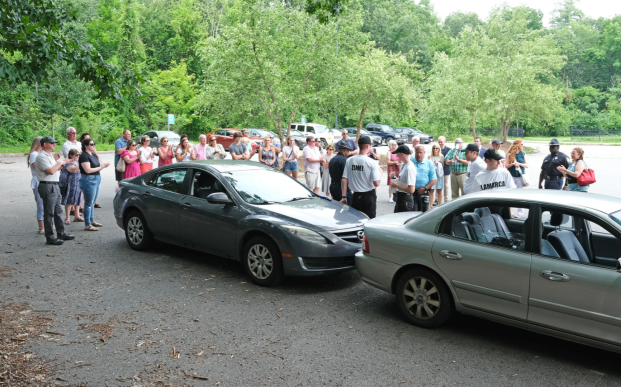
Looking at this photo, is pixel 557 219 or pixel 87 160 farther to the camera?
pixel 87 160

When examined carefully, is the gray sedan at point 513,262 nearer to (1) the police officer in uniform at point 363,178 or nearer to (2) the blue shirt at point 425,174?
(1) the police officer in uniform at point 363,178

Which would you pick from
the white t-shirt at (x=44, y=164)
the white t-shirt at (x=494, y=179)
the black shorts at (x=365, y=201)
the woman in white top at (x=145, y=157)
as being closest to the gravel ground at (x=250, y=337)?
the black shorts at (x=365, y=201)

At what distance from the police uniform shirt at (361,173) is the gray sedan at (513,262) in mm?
2478

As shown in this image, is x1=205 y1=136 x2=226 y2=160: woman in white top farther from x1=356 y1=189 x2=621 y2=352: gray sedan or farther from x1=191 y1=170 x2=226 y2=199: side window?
x1=356 y1=189 x2=621 y2=352: gray sedan

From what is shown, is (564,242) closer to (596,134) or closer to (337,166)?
(337,166)

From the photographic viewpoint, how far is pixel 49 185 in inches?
336

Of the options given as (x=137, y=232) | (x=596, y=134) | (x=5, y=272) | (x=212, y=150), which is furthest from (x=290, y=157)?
(x=596, y=134)

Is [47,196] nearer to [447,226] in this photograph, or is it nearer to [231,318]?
[231,318]

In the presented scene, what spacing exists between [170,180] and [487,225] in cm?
492

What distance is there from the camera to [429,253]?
509cm

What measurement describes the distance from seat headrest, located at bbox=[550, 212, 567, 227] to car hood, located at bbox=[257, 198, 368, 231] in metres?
2.59

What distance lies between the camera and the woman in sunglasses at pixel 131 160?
38.6 feet

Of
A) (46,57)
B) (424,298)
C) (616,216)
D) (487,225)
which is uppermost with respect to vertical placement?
(46,57)

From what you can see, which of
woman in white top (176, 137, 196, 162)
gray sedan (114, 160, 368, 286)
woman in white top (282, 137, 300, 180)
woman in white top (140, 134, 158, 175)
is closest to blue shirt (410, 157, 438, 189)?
gray sedan (114, 160, 368, 286)
